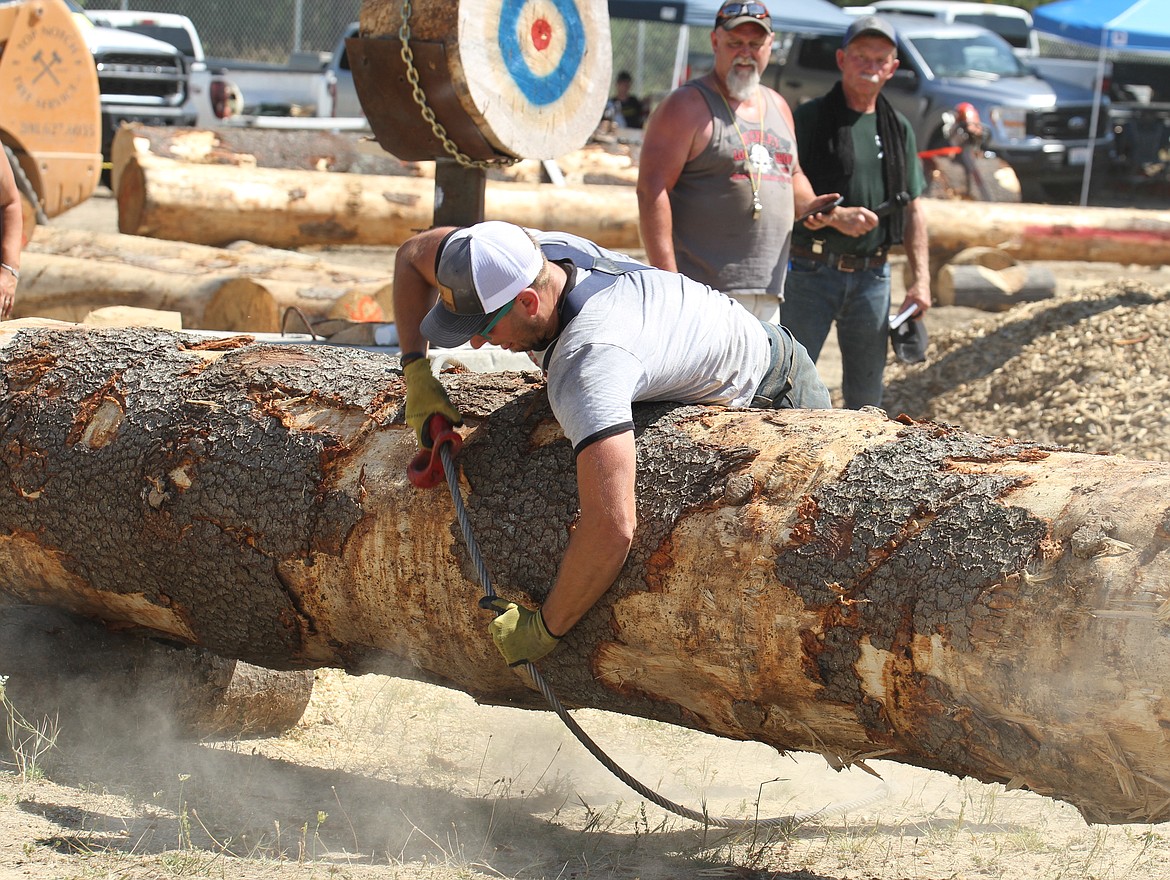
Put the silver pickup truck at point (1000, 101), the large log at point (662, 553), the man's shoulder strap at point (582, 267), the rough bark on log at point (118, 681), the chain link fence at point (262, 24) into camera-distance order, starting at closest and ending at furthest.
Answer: the large log at point (662, 553) → the man's shoulder strap at point (582, 267) → the rough bark on log at point (118, 681) → the silver pickup truck at point (1000, 101) → the chain link fence at point (262, 24)

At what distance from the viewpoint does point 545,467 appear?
2854mm

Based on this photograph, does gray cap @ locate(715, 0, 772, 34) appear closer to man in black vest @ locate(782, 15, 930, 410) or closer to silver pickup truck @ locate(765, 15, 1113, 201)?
man in black vest @ locate(782, 15, 930, 410)

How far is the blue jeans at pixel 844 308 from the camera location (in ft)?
17.3

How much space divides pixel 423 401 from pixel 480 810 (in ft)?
3.72

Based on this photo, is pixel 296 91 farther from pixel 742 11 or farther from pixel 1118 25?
pixel 742 11

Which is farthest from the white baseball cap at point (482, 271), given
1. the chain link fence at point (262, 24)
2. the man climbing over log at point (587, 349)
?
the chain link fence at point (262, 24)

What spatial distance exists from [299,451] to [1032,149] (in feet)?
47.8

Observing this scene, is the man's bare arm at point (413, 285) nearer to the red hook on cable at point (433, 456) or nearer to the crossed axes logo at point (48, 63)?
the red hook on cable at point (433, 456)

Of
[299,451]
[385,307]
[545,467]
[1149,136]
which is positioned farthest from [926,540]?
[1149,136]

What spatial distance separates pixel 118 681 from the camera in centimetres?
371

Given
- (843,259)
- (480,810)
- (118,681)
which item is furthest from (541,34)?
(480,810)

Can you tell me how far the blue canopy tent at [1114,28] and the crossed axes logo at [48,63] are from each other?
1137 centimetres

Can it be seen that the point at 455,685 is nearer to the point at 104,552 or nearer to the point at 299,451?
the point at 299,451

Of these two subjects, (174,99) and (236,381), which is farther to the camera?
(174,99)
